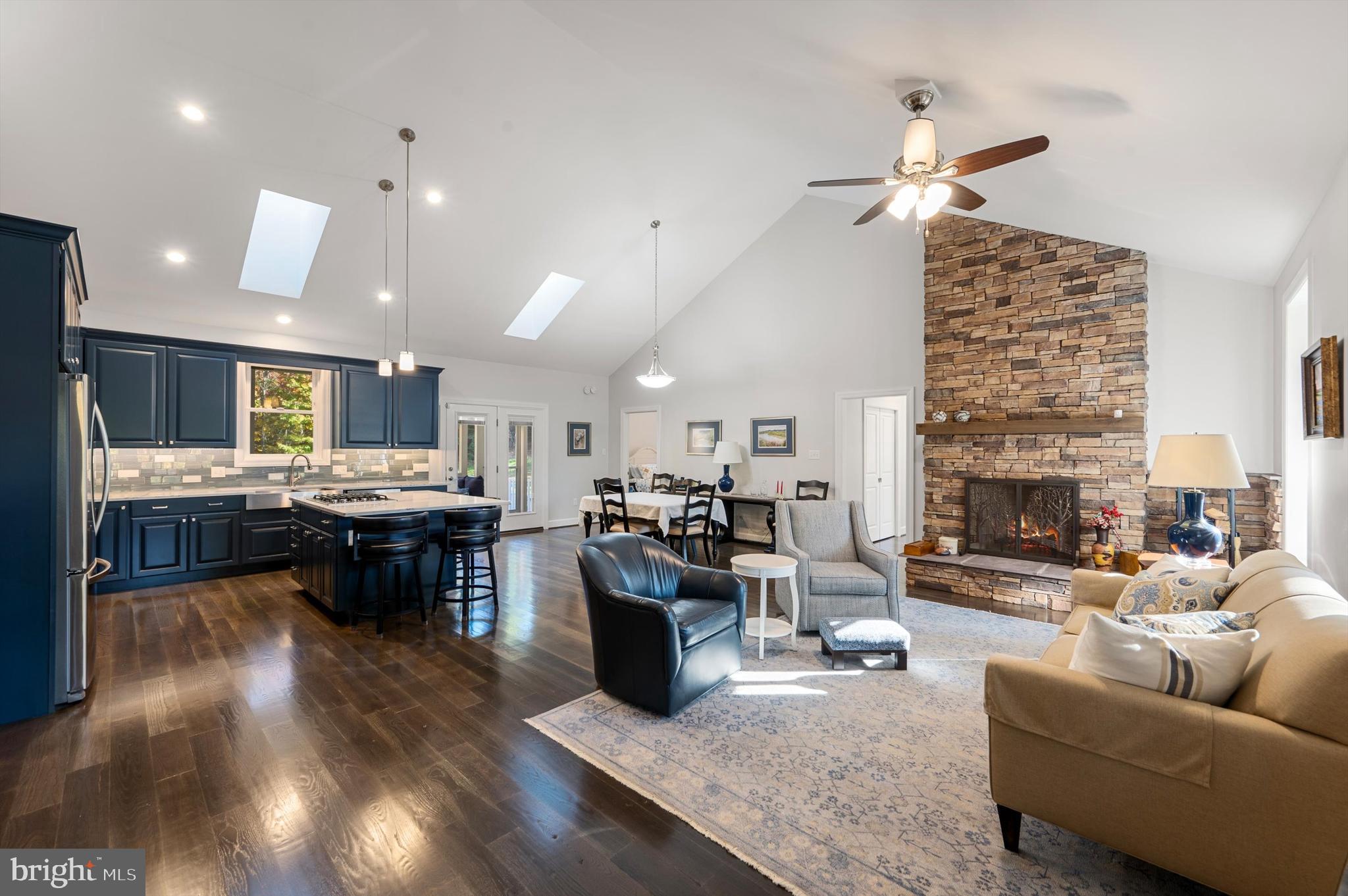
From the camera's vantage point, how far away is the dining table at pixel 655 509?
250 inches

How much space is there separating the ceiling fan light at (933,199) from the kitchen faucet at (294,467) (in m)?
6.66

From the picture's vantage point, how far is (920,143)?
2650 millimetres

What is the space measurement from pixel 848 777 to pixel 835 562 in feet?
6.69

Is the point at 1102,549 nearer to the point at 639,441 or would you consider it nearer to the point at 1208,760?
the point at 1208,760

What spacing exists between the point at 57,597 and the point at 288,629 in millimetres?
1431

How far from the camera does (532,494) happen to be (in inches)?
357

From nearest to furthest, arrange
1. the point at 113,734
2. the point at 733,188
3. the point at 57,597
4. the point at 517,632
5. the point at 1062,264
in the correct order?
1. the point at 113,734
2. the point at 57,597
3. the point at 517,632
4. the point at 1062,264
5. the point at 733,188

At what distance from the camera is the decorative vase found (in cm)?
483

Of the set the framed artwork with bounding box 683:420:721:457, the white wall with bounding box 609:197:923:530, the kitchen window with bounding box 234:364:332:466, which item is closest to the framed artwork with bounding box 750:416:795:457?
the white wall with bounding box 609:197:923:530

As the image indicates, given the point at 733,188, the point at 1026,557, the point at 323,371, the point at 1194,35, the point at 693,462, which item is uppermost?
the point at 733,188

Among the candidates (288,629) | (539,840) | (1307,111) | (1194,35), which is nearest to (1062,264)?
(1307,111)

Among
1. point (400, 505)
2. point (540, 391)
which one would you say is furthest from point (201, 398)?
point (540, 391)

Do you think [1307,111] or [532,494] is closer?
[1307,111]

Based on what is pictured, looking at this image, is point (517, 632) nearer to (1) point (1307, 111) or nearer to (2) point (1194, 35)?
(2) point (1194, 35)
